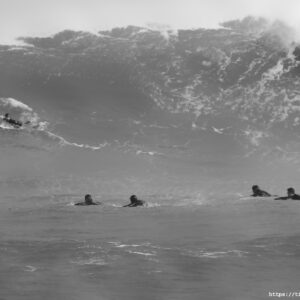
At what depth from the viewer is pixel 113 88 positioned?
113m

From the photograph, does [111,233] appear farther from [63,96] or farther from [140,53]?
[140,53]

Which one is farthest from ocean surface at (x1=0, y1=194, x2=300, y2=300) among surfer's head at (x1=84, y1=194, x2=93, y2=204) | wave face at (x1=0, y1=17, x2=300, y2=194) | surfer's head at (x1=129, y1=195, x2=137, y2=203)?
wave face at (x1=0, y1=17, x2=300, y2=194)

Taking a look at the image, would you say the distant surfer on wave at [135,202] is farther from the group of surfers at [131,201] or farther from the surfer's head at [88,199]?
the surfer's head at [88,199]

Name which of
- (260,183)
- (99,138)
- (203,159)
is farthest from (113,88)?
(260,183)

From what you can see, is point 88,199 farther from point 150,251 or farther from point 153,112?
point 153,112

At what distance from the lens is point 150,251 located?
44500 mm

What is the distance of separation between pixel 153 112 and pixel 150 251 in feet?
204

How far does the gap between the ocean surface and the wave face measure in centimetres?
1476

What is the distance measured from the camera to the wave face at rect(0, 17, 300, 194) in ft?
281

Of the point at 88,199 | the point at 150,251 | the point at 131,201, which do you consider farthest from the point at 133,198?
the point at 150,251

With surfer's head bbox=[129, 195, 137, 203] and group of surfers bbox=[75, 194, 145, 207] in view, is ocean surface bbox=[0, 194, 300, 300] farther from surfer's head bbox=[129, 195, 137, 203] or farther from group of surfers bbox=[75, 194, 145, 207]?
surfer's head bbox=[129, 195, 137, 203]

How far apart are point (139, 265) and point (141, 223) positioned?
15763mm

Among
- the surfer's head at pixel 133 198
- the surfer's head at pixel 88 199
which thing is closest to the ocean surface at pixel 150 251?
the surfer's head at pixel 88 199

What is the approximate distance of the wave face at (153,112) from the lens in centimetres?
8562
